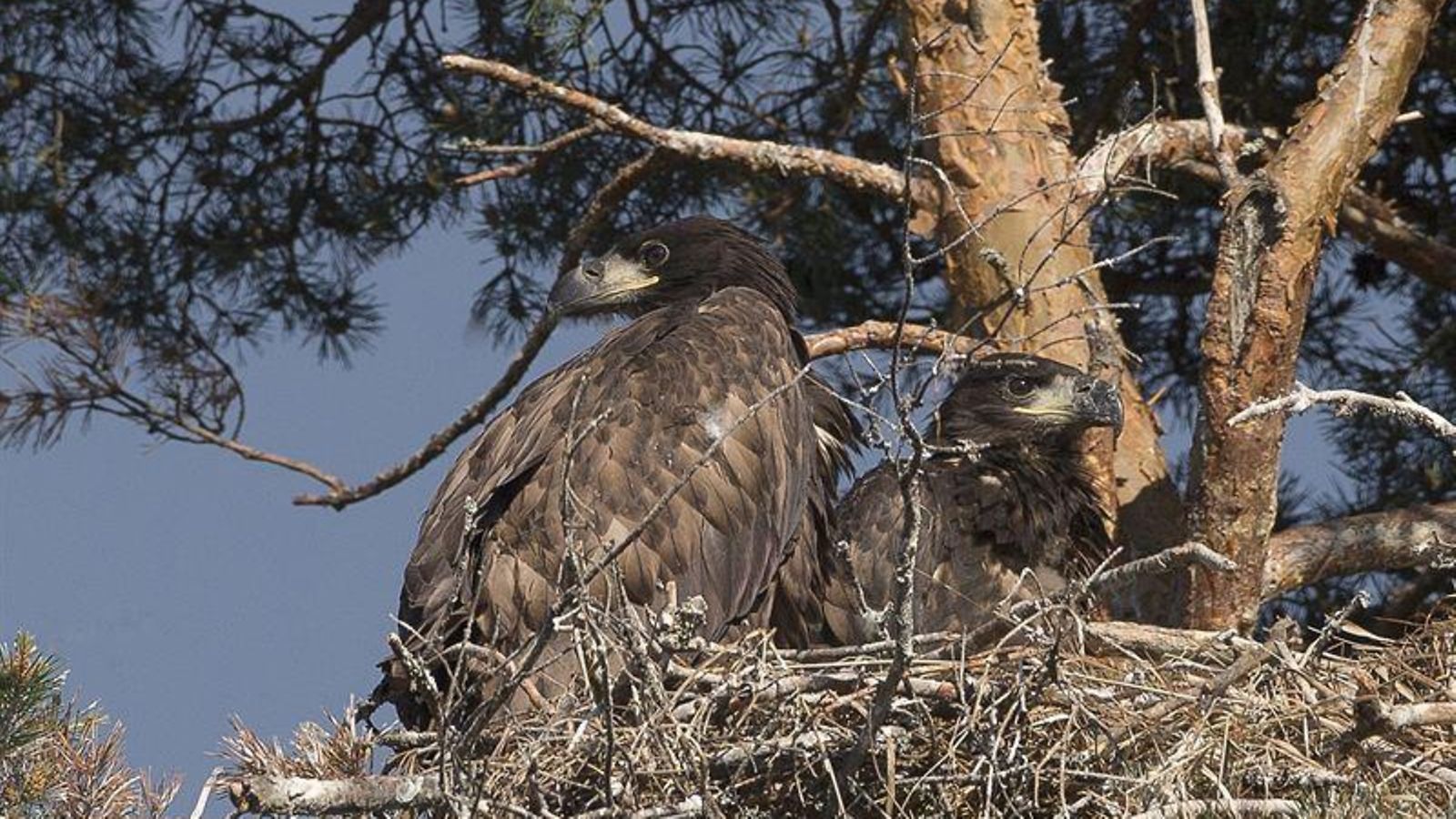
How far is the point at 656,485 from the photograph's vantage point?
627 centimetres

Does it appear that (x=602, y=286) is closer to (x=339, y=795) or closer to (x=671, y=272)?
(x=671, y=272)

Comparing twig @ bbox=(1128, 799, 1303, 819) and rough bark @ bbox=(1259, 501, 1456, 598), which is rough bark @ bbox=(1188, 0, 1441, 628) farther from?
twig @ bbox=(1128, 799, 1303, 819)

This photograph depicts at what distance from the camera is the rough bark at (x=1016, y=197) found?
7.42 m

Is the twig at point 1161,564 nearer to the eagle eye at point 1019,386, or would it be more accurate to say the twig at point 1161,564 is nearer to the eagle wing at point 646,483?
the eagle wing at point 646,483

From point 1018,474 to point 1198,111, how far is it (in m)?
2.31

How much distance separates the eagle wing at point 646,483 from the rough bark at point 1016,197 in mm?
1160

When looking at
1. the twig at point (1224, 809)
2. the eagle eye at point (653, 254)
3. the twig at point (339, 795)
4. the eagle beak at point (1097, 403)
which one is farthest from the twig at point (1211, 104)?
the twig at point (339, 795)

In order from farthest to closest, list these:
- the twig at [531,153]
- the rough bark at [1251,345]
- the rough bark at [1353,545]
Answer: the twig at [531,153] → the rough bark at [1353,545] → the rough bark at [1251,345]

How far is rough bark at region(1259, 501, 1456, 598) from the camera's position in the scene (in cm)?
704

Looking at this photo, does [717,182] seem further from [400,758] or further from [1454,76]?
[400,758]

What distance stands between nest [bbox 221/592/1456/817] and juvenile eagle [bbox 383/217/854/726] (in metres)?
0.72

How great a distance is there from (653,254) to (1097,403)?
1288 millimetres

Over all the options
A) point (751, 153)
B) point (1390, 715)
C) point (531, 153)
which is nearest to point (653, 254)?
point (751, 153)

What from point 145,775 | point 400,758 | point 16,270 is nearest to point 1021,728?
point 400,758
